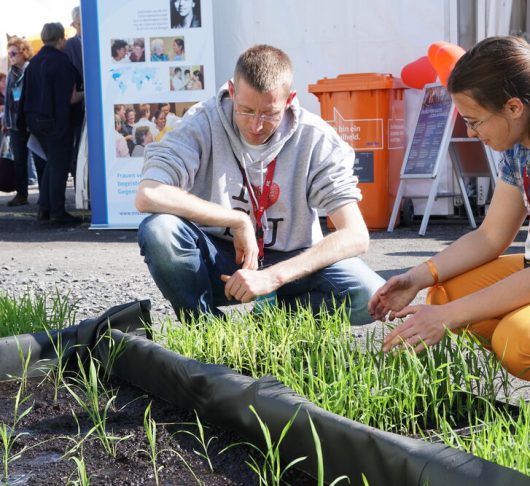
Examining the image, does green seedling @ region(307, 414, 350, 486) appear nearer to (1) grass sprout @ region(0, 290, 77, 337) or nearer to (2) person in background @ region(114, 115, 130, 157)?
(1) grass sprout @ region(0, 290, 77, 337)

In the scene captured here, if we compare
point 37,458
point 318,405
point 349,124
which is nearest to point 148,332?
point 37,458

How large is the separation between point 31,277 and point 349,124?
3.15 metres

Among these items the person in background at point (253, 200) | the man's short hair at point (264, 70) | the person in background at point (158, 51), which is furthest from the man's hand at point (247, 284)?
the person in background at point (158, 51)

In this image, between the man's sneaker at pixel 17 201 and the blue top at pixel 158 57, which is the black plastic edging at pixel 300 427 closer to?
the blue top at pixel 158 57

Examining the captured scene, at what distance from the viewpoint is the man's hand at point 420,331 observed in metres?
2.63

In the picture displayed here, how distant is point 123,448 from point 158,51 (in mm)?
6197

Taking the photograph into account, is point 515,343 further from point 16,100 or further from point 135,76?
point 16,100

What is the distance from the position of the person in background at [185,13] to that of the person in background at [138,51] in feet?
1.02

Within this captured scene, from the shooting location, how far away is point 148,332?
329 centimetres

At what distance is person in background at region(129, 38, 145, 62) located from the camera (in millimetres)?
8297

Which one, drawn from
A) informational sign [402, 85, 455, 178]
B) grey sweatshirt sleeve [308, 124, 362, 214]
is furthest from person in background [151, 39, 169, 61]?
grey sweatshirt sleeve [308, 124, 362, 214]

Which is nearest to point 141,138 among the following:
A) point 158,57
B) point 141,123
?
point 141,123

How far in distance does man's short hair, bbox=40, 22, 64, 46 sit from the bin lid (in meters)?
2.58

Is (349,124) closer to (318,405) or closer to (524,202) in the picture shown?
(524,202)
